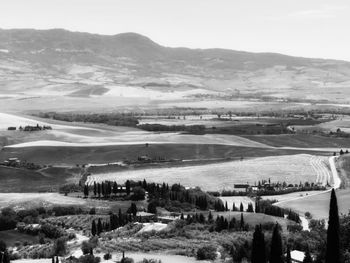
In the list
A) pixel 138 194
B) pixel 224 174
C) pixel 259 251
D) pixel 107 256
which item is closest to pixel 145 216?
pixel 138 194

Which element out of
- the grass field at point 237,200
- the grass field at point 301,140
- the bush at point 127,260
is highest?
the grass field at point 301,140

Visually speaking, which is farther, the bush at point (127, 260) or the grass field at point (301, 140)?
the grass field at point (301, 140)

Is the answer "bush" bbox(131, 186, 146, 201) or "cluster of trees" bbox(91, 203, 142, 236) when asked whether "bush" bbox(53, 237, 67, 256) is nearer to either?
"cluster of trees" bbox(91, 203, 142, 236)

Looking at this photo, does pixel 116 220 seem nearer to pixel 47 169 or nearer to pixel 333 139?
pixel 47 169

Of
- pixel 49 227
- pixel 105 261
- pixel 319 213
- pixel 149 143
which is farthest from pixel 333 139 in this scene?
pixel 105 261

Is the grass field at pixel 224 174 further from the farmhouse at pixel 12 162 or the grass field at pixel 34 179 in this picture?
the farmhouse at pixel 12 162

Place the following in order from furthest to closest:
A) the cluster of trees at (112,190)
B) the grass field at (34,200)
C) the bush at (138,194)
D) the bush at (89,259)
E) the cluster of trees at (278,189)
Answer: the cluster of trees at (278,189), the cluster of trees at (112,190), the bush at (138,194), the grass field at (34,200), the bush at (89,259)

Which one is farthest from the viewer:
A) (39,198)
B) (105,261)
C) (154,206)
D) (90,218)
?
(39,198)

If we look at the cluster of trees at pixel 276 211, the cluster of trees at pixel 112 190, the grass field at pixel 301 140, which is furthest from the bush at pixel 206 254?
the grass field at pixel 301 140
